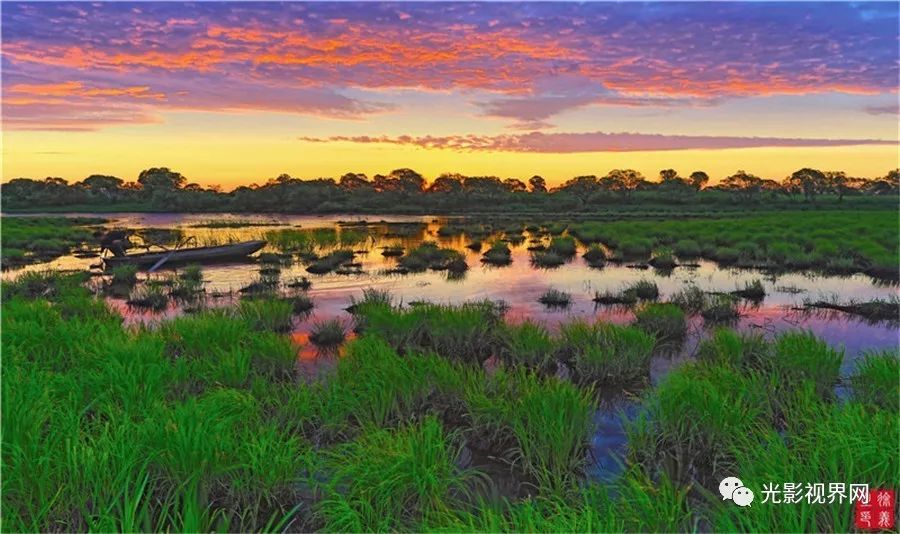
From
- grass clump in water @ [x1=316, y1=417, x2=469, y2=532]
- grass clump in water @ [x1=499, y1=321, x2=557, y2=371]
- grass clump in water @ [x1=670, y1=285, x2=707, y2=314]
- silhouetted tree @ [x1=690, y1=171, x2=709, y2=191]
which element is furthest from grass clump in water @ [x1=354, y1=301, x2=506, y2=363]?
silhouetted tree @ [x1=690, y1=171, x2=709, y2=191]

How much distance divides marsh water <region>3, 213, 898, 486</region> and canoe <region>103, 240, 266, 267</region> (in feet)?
5.16

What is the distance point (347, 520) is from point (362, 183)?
188m

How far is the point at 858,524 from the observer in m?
5.41

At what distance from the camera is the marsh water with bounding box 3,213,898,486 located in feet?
45.7

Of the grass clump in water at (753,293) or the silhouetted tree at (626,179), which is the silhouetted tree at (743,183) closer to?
the silhouetted tree at (626,179)

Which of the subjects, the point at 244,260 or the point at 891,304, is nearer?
the point at 891,304

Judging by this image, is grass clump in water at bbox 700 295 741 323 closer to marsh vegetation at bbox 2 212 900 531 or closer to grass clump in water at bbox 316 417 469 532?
marsh vegetation at bbox 2 212 900 531

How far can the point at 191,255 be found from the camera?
3197 centimetres

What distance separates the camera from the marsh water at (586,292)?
13.9 m

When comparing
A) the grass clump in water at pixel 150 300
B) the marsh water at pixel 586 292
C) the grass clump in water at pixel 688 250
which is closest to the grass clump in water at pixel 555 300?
the marsh water at pixel 586 292

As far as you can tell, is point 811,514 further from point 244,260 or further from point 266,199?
point 266,199

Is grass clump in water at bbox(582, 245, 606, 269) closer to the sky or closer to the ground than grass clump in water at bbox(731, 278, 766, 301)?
closer to the sky

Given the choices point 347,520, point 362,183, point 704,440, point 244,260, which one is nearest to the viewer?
point 347,520

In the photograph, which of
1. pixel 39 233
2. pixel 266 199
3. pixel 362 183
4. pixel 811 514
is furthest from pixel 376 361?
pixel 362 183
